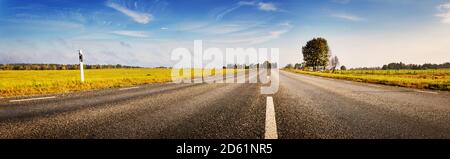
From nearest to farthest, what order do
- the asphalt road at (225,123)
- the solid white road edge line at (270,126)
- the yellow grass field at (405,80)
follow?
the solid white road edge line at (270,126) < the asphalt road at (225,123) < the yellow grass field at (405,80)

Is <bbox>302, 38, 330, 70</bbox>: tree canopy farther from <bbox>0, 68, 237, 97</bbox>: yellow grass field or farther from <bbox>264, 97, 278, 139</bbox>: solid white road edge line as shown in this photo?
<bbox>264, 97, 278, 139</bbox>: solid white road edge line

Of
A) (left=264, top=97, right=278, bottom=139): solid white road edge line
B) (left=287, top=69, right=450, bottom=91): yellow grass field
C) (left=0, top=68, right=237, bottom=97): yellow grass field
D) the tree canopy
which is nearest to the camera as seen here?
(left=264, top=97, right=278, bottom=139): solid white road edge line

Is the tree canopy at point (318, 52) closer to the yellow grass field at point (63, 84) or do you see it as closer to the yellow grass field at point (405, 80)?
the yellow grass field at point (405, 80)

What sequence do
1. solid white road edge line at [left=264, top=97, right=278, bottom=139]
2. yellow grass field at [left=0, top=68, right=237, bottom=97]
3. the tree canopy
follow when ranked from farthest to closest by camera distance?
the tree canopy, yellow grass field at [left=0, top=68, right=237, bottom=97], solid white road edge line at [left=264, top=97, right=278, bottom=139]

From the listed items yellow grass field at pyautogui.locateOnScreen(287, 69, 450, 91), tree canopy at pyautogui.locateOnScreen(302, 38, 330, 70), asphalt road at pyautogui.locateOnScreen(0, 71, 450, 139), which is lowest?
yellow grass field at pyautogui.locateOnScreen(287, 69, 450, 91)

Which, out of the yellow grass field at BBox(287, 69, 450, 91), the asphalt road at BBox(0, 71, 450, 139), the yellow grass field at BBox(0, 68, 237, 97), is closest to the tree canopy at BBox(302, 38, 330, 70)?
the yellow grass field at BBox(287, 69, 450, 91)

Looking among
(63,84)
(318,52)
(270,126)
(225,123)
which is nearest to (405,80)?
(270,126)

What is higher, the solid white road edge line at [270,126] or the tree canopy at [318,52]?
the tree canopy at [318,52]

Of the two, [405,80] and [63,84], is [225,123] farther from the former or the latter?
[405,80]

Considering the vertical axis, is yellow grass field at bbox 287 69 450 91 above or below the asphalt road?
below

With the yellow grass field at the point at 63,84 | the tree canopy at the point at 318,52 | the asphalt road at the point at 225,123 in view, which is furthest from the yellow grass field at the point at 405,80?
the tree canopy at the point at 318,52
